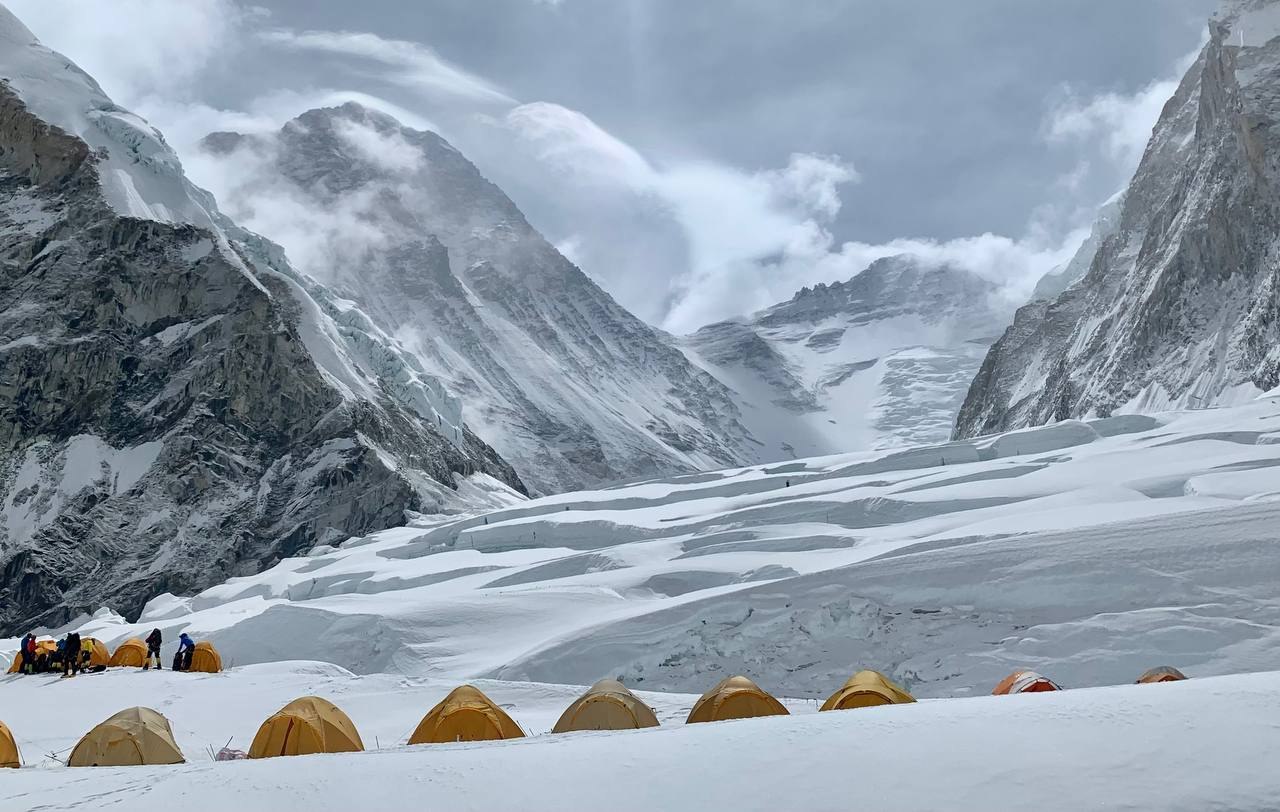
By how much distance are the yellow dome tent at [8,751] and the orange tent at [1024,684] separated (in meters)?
16.6

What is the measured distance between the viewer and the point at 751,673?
23.9 meters

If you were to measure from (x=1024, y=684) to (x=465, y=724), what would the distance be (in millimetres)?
9663

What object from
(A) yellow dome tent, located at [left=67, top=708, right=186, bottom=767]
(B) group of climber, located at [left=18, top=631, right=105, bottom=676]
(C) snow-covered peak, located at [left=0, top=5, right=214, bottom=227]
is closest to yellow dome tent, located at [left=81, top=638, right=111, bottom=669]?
(B) group of climber, located at [left=18, top=631, right=105, bottom=676]

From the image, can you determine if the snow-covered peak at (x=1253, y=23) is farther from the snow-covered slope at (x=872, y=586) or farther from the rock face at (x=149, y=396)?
the rock face at (x=149, y=396)

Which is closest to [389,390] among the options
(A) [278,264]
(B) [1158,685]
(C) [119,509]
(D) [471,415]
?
(A) [278,264]

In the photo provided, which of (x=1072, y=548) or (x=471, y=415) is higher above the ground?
(x=471, y=415)

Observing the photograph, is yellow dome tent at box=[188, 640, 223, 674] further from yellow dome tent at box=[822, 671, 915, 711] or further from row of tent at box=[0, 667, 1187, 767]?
yellow dome tent at box=[822, 671, 915, 711]

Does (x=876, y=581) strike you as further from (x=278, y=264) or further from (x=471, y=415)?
(x=471, y=415)

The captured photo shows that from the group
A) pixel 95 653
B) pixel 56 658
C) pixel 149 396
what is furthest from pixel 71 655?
pixel 149 396

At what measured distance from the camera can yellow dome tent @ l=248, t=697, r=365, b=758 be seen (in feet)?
55.3

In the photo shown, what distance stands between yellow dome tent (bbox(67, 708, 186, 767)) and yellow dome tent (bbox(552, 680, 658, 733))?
6177mm

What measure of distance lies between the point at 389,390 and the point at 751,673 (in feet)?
343

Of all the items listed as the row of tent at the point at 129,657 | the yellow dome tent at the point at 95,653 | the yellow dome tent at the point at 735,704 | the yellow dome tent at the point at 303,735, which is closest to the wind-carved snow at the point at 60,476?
the row of tent at the point at 129,657

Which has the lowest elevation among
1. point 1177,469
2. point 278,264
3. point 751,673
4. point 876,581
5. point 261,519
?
point 751,673
